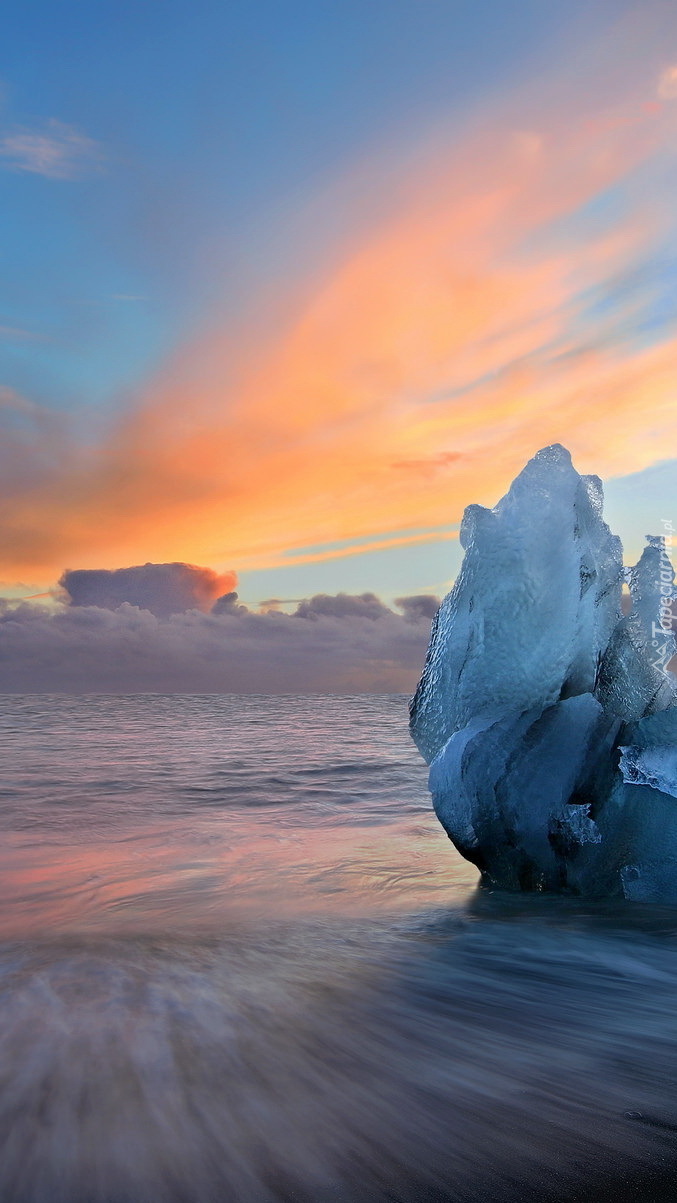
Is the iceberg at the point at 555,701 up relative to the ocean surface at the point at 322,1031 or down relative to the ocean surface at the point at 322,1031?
up

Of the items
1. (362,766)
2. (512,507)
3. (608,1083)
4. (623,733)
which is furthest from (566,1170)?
(362,766)

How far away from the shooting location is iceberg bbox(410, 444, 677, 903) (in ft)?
16.7

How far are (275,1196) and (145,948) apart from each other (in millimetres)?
2732

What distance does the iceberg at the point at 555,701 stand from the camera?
5090 millimetres

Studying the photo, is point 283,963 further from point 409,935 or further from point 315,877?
point 315,877

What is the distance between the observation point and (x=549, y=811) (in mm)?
5094

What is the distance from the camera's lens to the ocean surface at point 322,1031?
2152 mm

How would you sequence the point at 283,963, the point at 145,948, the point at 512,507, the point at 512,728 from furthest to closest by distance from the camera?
the point at 512,507
the point at 512,728
the point at 145,948
the point at 283,963

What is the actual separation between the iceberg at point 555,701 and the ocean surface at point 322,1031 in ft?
1.34

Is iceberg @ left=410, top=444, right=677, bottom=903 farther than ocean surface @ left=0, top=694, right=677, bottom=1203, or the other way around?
iceberg @ left=410, top=444, right=677, bottom=903

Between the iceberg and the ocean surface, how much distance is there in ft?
1.34

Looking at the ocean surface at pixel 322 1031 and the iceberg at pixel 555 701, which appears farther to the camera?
the iceberg at pixel 555 701

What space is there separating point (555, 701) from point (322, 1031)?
2.96 m

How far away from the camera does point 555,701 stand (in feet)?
17.7
